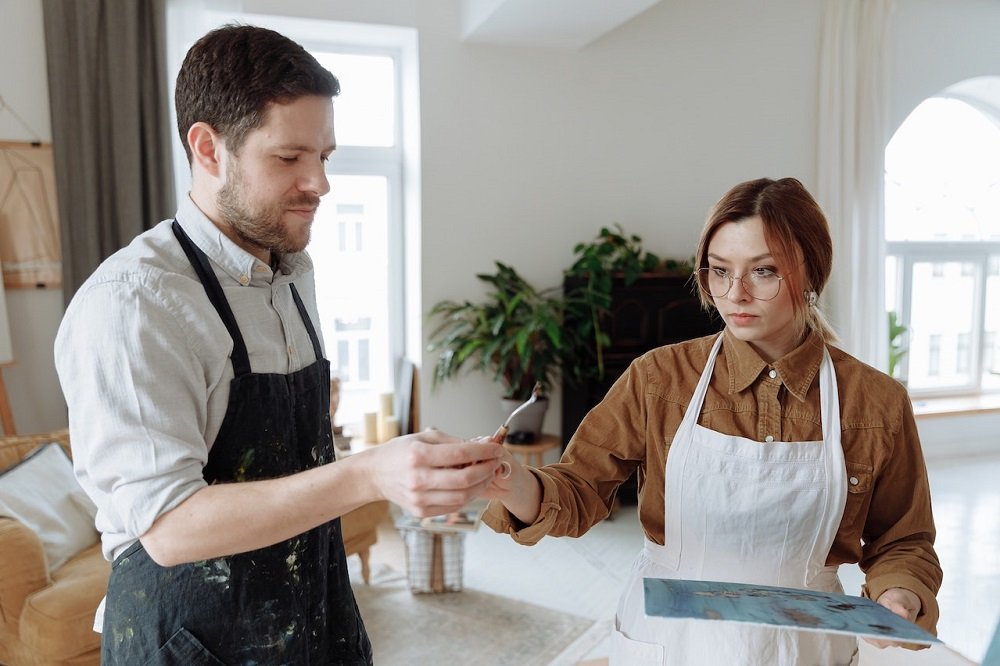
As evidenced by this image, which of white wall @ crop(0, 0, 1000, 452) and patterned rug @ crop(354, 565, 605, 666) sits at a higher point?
white wall @ crop(0, 0, 1000, 452)

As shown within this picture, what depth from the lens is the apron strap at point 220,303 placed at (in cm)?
116

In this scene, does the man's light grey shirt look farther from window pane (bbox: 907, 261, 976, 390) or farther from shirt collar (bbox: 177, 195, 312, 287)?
window pane (bbox: 907, 261, 976, 390)

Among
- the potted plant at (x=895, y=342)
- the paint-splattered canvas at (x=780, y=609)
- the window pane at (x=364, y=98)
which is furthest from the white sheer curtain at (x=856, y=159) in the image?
the paint-splattered canvas at (x=780, y=609)

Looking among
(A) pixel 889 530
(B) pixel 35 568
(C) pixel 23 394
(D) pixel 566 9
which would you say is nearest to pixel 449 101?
(D) pixel 566 9

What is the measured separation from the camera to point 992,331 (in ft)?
20.3

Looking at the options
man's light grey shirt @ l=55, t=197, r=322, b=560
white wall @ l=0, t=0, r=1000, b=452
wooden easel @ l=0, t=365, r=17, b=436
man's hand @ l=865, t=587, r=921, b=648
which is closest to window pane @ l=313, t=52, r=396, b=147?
white wall @ l=0, t=0, r=1000, b=452

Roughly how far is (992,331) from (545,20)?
4547mm

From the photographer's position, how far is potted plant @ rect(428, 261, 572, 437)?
4203 millimetres

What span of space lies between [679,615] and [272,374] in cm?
67

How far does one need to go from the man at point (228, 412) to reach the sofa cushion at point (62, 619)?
62.3 inches

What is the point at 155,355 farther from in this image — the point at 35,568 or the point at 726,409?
the point at 35,568

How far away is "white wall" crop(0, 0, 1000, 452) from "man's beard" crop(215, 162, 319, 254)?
3.17m

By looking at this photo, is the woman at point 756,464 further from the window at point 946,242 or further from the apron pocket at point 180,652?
the window at point 946,242

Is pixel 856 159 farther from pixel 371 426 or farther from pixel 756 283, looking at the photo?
pixel 756 283
